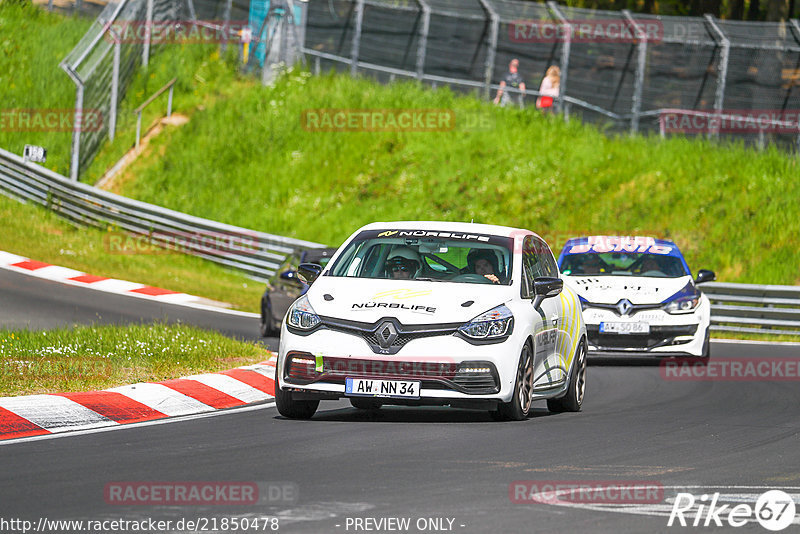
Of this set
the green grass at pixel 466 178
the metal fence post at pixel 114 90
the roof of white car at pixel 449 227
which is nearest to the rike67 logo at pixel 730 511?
the roof of white car at pixel 449 227

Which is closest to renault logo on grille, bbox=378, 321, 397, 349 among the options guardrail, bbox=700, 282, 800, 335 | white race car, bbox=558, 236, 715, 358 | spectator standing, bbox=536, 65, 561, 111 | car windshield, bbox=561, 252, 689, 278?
white race car, bbox=558, 236, 715, 358

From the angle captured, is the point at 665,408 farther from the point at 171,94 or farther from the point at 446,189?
the point at 171,94

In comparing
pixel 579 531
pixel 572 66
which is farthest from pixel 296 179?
pixel 579 531

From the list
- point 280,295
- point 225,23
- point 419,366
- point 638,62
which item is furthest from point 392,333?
point 225,23

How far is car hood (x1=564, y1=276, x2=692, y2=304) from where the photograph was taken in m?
17.6

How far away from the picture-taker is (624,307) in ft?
57.5

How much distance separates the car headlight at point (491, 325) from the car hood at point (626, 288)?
659 centimetres

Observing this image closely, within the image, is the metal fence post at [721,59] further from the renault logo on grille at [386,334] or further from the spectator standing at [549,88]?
the renault logo on grille at [386,334]

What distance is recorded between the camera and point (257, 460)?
29.0 ft

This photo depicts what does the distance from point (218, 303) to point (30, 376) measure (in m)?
13.7

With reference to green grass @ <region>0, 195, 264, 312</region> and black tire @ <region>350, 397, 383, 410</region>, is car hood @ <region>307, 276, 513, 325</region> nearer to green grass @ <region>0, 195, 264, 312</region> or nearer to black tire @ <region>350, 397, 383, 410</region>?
black tire @ <region>350, 397, 383, 410</region>

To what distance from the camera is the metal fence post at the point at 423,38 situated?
3331 cm

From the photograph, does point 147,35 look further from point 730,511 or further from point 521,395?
point 730,511

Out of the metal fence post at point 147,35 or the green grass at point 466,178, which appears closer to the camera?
the green grass at point 466,178
